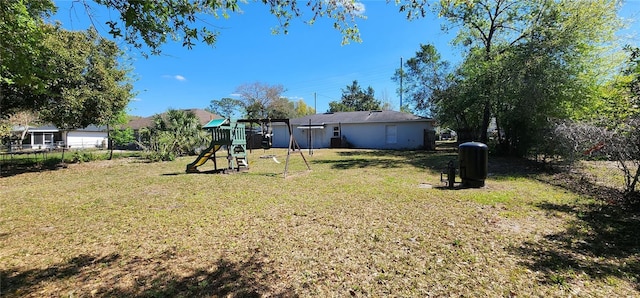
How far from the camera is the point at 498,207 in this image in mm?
5566

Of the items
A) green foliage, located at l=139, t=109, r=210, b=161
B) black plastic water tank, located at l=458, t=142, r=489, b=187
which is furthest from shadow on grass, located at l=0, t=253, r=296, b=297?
green foliage, located at l=139, t=109, r=210, b=161

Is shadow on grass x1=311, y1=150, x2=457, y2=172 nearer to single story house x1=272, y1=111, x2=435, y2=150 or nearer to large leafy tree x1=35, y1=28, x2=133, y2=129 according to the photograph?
single story house x1=272, y1=111, x2=435, y2=150

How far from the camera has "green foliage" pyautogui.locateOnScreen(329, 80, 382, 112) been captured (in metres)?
54.8

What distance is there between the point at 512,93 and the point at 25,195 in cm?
1678

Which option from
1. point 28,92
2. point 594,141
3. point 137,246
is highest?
point 28,92

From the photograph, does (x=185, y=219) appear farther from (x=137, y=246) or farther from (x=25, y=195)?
(x=25, y=195)

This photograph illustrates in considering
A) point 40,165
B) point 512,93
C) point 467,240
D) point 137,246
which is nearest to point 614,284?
point 467,240

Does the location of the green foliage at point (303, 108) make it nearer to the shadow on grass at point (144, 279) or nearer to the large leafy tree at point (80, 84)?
the large leafy tree at point (80, 84)

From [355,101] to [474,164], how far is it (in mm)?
49745

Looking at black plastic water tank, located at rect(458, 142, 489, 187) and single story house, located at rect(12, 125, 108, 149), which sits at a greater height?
single story house, located at rect(12, 125, 108, 149)

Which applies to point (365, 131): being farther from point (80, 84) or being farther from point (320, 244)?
point (320, 244)

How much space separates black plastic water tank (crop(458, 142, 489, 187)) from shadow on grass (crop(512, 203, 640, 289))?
238cm

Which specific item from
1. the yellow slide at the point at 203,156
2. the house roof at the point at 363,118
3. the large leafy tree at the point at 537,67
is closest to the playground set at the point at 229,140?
the yellow slide at the point at 203,156

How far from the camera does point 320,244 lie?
3904mm
